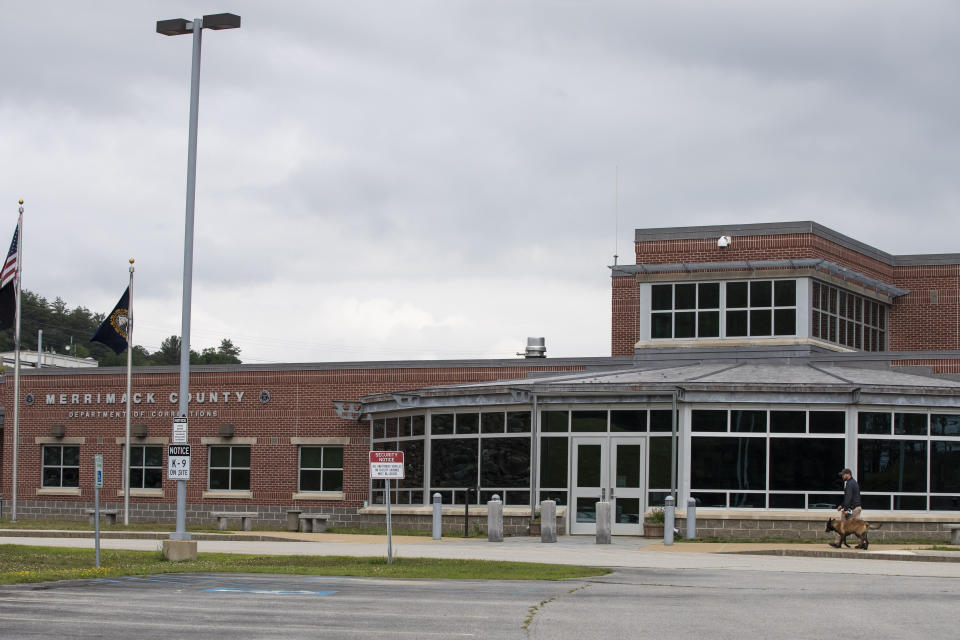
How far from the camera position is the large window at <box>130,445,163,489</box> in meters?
42.9

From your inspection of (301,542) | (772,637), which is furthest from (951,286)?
(772,637)

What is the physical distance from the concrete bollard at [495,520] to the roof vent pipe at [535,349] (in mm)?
11916

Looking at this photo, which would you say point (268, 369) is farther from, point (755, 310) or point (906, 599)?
point (906, 599)

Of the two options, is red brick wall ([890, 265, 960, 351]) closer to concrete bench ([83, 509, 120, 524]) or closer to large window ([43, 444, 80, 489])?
concrete bench ([83, 509, 120, 524])

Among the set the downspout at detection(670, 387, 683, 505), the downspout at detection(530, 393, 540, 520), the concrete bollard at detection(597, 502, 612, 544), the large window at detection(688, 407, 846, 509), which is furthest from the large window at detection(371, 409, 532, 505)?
the large window at detection(688, 407, 846, 509)

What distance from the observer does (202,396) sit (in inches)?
1665

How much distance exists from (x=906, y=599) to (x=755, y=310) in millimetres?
21784

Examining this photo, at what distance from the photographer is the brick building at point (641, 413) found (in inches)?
1235

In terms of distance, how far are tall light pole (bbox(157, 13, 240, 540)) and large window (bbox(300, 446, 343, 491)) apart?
17073mm

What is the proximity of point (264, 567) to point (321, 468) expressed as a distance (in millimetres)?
18972

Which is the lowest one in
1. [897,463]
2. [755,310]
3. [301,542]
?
[301,542]

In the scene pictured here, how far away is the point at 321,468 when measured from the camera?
134ft

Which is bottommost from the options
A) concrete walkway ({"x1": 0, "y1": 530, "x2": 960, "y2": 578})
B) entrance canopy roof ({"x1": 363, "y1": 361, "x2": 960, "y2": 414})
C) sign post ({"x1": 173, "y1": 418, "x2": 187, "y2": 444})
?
concrete walkway ({"x1": 0, "y1": 530, "x2": 960, "y2": 578})

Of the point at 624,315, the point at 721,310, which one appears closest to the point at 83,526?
the point at 624,315
